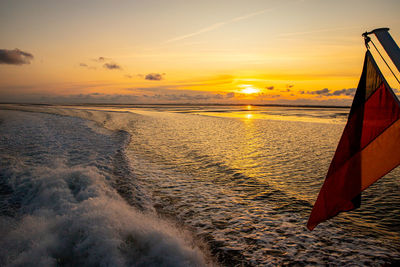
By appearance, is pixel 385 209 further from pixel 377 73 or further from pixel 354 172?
pixel 377 73

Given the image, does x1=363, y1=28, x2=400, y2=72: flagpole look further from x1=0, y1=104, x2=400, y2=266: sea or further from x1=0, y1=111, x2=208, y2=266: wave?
x1=0, y1=111, x2=208, y2=266: wave

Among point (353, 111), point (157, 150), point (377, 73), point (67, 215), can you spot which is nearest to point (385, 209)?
point (353, 111)

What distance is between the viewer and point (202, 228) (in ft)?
22.5

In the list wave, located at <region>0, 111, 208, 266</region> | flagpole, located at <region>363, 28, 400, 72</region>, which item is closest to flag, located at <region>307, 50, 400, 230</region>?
flagpole, located at <region>363, 28, 400, 72</region>

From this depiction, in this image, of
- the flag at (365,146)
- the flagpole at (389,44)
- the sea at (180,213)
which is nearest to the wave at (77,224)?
the sea at (180,213)

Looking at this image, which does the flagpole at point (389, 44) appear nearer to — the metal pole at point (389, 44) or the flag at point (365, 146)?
the metal pole at point (389, 44)

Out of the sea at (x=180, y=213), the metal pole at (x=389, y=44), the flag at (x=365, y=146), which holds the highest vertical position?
the metal pole at (x=389, y=44)

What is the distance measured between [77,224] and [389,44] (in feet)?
24.5

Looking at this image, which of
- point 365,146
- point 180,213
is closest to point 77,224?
point 180,213

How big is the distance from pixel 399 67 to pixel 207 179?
8610mm

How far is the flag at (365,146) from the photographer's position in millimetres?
3990

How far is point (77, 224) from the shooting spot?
6.06 m

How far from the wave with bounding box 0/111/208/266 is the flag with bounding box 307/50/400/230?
3.13 metres

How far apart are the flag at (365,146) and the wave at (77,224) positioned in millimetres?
3131
